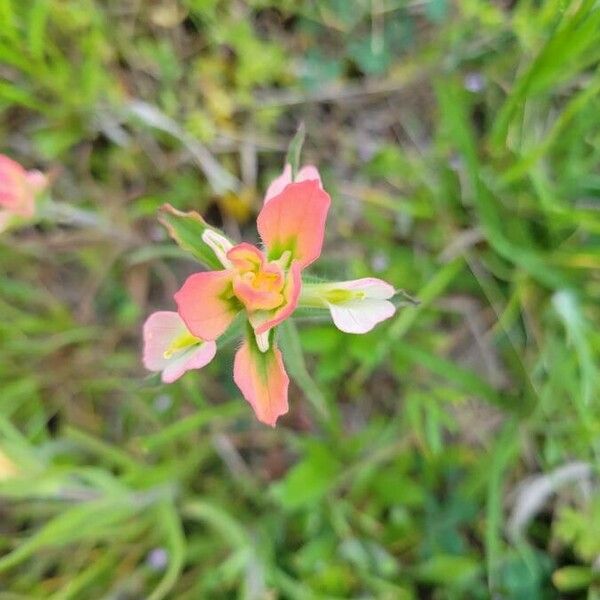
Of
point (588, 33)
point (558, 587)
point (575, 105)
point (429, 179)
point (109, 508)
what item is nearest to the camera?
point (588, 33)

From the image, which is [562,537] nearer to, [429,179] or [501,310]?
[501,310]

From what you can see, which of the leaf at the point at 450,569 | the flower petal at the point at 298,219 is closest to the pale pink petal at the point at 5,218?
the flower petal at the point at 298,219

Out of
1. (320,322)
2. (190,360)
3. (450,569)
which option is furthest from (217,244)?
(450,569)

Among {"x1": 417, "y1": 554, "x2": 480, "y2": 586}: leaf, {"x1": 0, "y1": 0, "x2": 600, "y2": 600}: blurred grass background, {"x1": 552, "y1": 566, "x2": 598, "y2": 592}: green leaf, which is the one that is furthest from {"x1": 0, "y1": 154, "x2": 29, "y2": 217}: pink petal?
{"x1": 552, "y1": 566, "x2": 598, "y2": 592}: green leaf

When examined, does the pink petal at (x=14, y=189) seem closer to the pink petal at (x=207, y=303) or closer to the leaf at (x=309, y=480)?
the pink petal at (x=207, y=303)

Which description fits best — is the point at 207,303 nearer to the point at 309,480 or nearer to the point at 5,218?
the point at 5,218

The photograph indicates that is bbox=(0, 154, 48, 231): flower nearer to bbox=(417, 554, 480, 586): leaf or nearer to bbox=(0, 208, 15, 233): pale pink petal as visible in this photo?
bbox=(0, 208, 15, 233): pale pink petal

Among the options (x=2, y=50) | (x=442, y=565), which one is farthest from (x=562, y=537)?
(x=2, y=50)

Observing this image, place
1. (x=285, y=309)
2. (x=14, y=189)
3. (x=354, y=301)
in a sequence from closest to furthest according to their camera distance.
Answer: (x=285, y=309)
(x=354, y=301)
(x=14, y=189)
